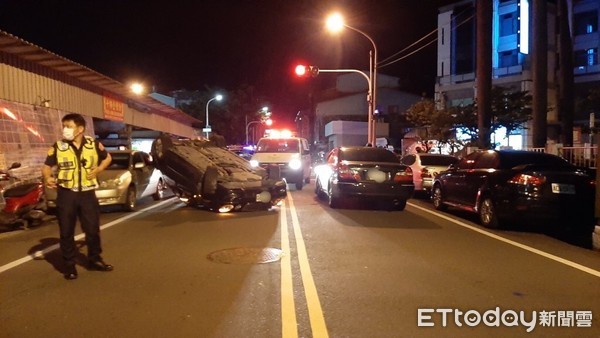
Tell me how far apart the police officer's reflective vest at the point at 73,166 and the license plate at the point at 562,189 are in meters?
7.72

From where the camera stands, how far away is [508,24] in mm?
44156

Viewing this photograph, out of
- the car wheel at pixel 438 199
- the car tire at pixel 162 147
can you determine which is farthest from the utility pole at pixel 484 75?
the car tire at pixel 162 147

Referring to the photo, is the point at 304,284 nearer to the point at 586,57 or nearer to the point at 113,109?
the point at 113,109

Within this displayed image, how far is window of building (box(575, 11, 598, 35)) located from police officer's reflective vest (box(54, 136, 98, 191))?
1881 inches

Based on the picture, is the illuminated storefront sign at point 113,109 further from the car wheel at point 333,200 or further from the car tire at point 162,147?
A: the car wheel at point 333,200

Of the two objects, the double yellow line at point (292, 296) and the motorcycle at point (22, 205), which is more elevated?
the motorcycle at point (22, 205)

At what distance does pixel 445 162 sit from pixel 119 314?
1301 centimetres

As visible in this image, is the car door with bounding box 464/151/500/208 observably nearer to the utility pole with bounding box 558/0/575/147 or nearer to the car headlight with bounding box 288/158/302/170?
the car headlight with bounding box 288/158/302/170

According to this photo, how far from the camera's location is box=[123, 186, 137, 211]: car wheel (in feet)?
42.2

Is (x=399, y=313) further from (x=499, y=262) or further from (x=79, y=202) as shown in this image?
(x=79, y=202)

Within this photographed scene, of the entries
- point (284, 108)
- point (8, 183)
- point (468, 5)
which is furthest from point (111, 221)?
point (284, 108)

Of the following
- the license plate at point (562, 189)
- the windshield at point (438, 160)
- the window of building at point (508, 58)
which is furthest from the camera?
the window of building at point (508, 58)

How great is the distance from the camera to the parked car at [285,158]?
18.7 meters

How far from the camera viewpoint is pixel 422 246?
8516 mm
